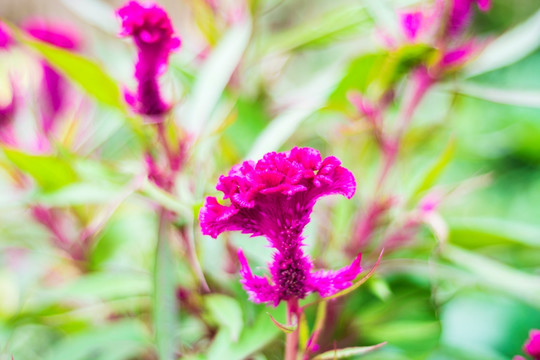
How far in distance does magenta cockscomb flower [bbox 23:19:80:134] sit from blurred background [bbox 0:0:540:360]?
0.02m

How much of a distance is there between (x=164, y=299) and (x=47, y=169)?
8.3 inches

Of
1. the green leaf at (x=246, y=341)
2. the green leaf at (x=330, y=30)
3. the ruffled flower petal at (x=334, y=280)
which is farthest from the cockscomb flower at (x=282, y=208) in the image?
the green leaf at (x=330, y=30)

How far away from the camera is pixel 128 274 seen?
625 mm

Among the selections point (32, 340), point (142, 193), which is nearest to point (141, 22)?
point (142, 193)

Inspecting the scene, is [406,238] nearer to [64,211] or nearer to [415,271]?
[415,271]

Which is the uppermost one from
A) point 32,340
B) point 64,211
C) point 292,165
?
point 64,211

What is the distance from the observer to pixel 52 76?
28.0 inches

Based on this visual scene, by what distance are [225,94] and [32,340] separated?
19.4 inches

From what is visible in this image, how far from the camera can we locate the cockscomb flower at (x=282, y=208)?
318 millimetres

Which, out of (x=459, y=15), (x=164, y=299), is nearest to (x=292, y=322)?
(x=164, y=299)

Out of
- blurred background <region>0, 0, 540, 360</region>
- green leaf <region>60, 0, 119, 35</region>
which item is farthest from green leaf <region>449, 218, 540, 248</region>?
green leaf <region>60, 0, 119, 35</region>

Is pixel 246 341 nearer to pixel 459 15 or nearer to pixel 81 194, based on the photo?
pixel 81 194

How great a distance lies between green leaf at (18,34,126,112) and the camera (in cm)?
52

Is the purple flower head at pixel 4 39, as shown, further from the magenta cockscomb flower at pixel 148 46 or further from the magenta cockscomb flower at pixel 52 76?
the magenta cockscomb flower at pixel 148 46
